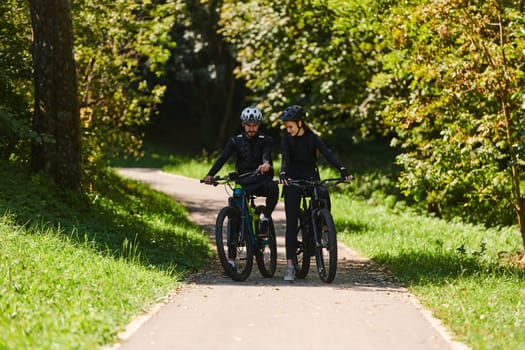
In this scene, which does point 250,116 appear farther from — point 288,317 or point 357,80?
point 357,80

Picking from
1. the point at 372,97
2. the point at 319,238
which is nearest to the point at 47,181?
the point at 319,238

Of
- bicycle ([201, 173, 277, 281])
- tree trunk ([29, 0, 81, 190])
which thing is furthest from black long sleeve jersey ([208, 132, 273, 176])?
tree trunk ([29, 0, 81, 190])

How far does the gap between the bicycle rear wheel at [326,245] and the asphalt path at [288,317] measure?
5.9 inches

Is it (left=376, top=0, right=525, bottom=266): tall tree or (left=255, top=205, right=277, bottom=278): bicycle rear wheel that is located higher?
(left=376, top=0, right=525, bottom=266): tall tree

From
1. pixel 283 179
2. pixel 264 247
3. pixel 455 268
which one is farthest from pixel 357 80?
pixel 283 179

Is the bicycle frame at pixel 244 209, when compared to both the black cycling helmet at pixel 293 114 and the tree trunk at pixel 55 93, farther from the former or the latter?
the tree trunk at pixel 55 93

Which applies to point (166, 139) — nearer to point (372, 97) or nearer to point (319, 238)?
point (372, 97)

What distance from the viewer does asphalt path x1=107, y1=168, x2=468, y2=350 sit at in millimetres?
6121

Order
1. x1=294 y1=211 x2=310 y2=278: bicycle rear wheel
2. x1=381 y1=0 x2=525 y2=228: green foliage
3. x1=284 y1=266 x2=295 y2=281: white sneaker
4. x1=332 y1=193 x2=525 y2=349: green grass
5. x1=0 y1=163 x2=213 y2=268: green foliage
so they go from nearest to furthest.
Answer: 1. x1=332 y1=193 x2=525 y2=349: green grass
2. x1=284 y1=266 x2=295 y2=281: white sneaker
3. x1=294 y1=211 x2=310 y2=278: bicycle rear wheel
4. x1=0 y1=163 x2=213 y2=268: green foliage
5. x1=381 y1=0 x2=525 y2=228: green foliage

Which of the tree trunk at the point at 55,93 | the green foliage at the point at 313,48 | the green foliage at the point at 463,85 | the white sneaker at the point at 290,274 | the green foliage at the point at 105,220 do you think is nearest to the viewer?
the white sneaker at the point at 290,274

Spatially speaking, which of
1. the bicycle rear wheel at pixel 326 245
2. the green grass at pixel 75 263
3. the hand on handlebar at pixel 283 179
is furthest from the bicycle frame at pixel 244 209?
the green grass at pixel 75 263

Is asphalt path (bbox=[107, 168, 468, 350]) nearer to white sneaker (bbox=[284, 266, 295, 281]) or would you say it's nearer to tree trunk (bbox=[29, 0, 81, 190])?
white sneaker (bbox=[284, 266, 295, 281])

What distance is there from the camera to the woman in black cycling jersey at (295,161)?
9430 mm

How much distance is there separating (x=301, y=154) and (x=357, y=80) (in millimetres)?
14516
